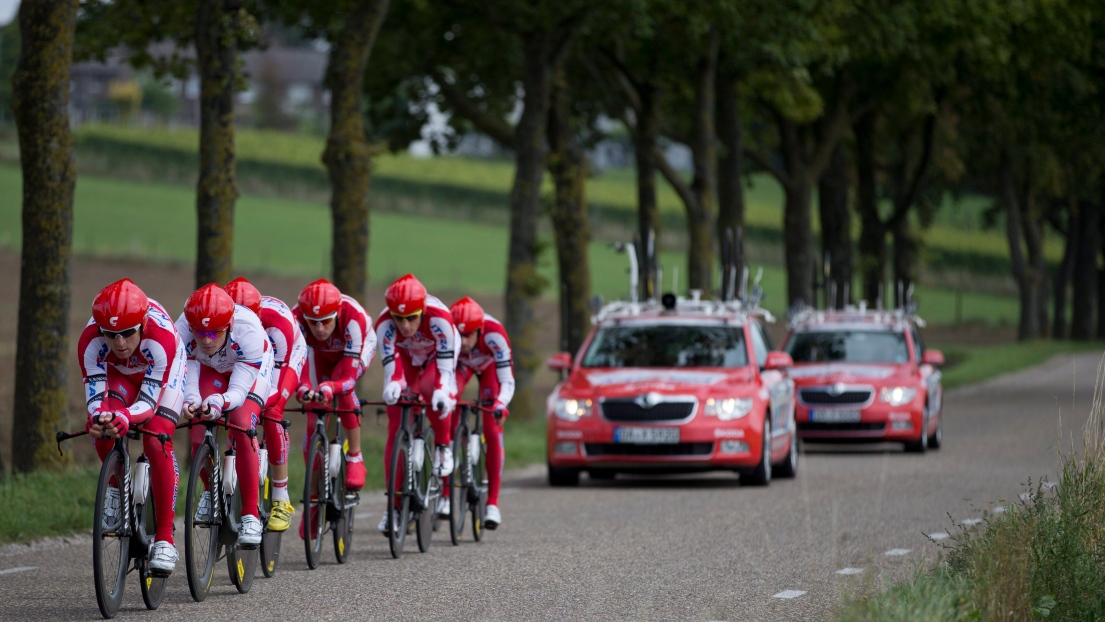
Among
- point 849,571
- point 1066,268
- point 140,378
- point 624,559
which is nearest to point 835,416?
point 624,559

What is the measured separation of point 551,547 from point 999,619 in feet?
16.3

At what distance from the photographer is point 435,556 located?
1175cm

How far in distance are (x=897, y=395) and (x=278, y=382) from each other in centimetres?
1235

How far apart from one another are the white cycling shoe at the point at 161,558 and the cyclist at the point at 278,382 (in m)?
1.29

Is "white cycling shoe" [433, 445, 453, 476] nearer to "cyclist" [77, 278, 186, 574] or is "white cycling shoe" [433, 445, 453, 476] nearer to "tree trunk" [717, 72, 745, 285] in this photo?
"cyclist" [77, 278, 186, 574]

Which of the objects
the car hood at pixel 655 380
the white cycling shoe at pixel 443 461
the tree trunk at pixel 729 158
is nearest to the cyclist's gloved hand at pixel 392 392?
the white cycling shoe at pixel 443 461

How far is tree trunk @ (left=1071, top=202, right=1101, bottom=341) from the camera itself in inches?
2470

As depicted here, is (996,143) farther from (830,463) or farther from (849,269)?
(830,463)

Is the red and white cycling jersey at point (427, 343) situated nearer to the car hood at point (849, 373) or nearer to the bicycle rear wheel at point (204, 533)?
the bicycle rear wheel at point (204, 533)

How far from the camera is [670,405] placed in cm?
1684

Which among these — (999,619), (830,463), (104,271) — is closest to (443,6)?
(830,463)

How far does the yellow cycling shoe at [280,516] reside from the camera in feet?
33.8

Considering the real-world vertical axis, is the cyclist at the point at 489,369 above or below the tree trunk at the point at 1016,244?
below

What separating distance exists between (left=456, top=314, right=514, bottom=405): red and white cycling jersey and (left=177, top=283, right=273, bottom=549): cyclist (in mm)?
2932
